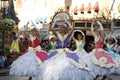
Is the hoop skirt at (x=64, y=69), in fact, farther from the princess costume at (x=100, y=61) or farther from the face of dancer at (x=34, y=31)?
the princess costume at (x=100, y=61)

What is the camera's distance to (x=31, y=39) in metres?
13.4

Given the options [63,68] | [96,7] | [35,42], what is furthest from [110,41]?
[96,7]

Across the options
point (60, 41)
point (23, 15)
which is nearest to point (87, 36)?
point (23, 15)

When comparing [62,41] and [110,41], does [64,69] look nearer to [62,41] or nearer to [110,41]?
[62,41]

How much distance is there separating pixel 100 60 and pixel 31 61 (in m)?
2.43

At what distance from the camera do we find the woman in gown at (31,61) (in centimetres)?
1256

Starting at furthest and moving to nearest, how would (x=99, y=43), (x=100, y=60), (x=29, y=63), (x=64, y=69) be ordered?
1. (x=99, y=43)
2. (x=100, y=60)
3. (x=29, y=63)
4. (x=64, y=69)

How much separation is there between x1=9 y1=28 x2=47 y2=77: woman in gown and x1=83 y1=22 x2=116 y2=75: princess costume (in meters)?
1.71

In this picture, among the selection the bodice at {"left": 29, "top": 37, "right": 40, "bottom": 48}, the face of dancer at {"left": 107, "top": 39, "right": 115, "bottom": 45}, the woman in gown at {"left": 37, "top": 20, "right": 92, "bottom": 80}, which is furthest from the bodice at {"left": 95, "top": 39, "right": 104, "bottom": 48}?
the woman in gown at {"left": 37, "top": 20, "right": 92, "bottom": 80}

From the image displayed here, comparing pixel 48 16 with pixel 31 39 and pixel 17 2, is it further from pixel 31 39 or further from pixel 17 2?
pixel 31 39

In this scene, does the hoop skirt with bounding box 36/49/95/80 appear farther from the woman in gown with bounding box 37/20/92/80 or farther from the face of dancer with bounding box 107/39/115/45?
the face of dancer with bounding box 107/39/115/45

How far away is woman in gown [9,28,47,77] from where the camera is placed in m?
12.6

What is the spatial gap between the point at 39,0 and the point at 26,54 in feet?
120

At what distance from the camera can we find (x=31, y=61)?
1275 centimetres
